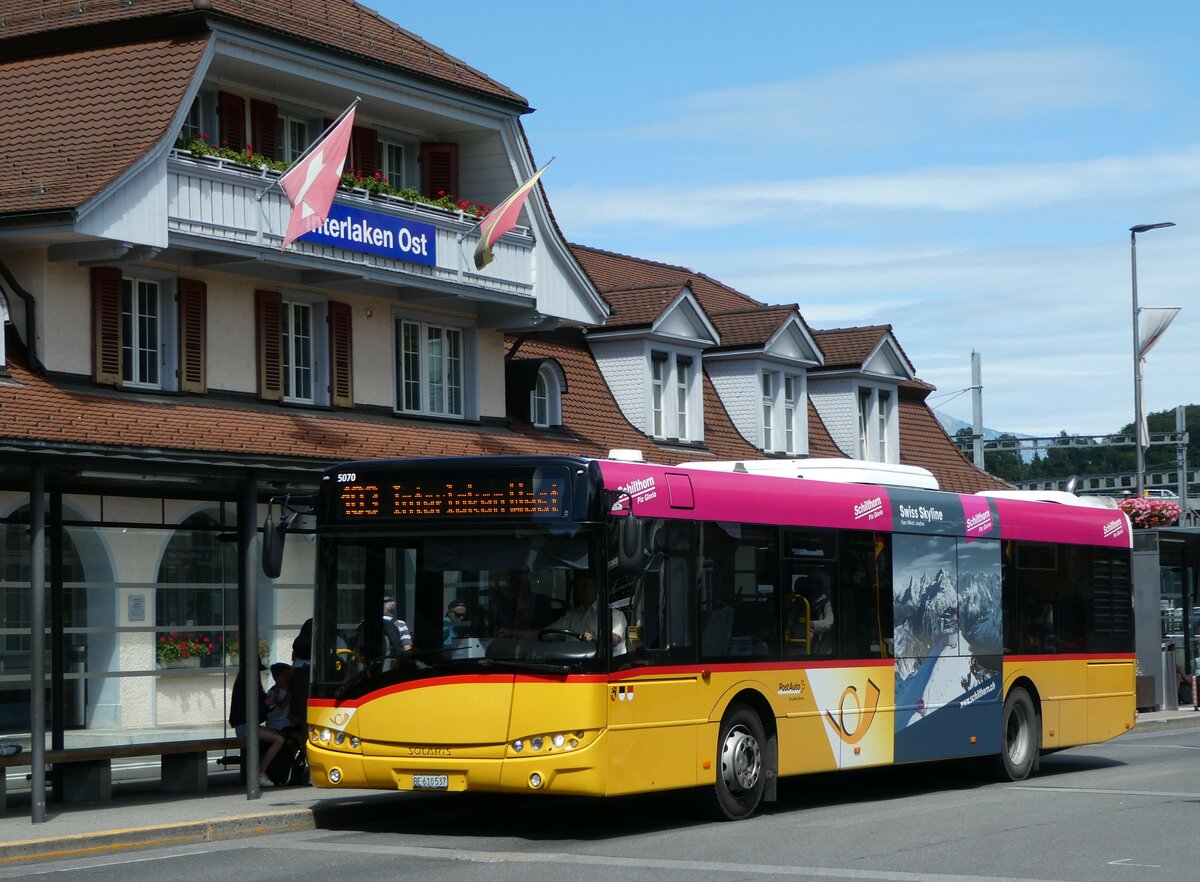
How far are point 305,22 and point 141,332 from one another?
16.6 feet

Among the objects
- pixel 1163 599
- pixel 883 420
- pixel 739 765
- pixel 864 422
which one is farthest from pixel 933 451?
pixel 739 765

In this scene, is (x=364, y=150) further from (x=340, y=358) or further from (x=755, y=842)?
(x=755, y=842)

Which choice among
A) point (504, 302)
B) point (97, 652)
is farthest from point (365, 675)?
point (504, 302)

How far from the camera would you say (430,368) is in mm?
27938

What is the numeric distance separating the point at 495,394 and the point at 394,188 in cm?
420

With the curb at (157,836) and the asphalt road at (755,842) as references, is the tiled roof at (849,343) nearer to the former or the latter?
the asphalt road at (755,842)

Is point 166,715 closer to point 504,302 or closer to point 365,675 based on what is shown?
point 365,675

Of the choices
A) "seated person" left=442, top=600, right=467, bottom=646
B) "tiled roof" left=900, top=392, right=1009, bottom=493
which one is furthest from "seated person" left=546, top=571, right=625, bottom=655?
"tiled roof" left=900, top=392, right=1009, bottom=493

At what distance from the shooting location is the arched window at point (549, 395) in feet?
99.9

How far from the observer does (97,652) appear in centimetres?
1884

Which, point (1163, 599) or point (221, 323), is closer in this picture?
point (221, 323)

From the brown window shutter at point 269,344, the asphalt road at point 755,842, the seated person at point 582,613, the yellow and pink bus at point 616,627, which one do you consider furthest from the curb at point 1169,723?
the seated person at point 582,613

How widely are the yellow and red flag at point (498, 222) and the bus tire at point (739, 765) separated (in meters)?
12.0

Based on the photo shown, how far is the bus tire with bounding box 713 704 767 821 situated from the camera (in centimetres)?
1546
